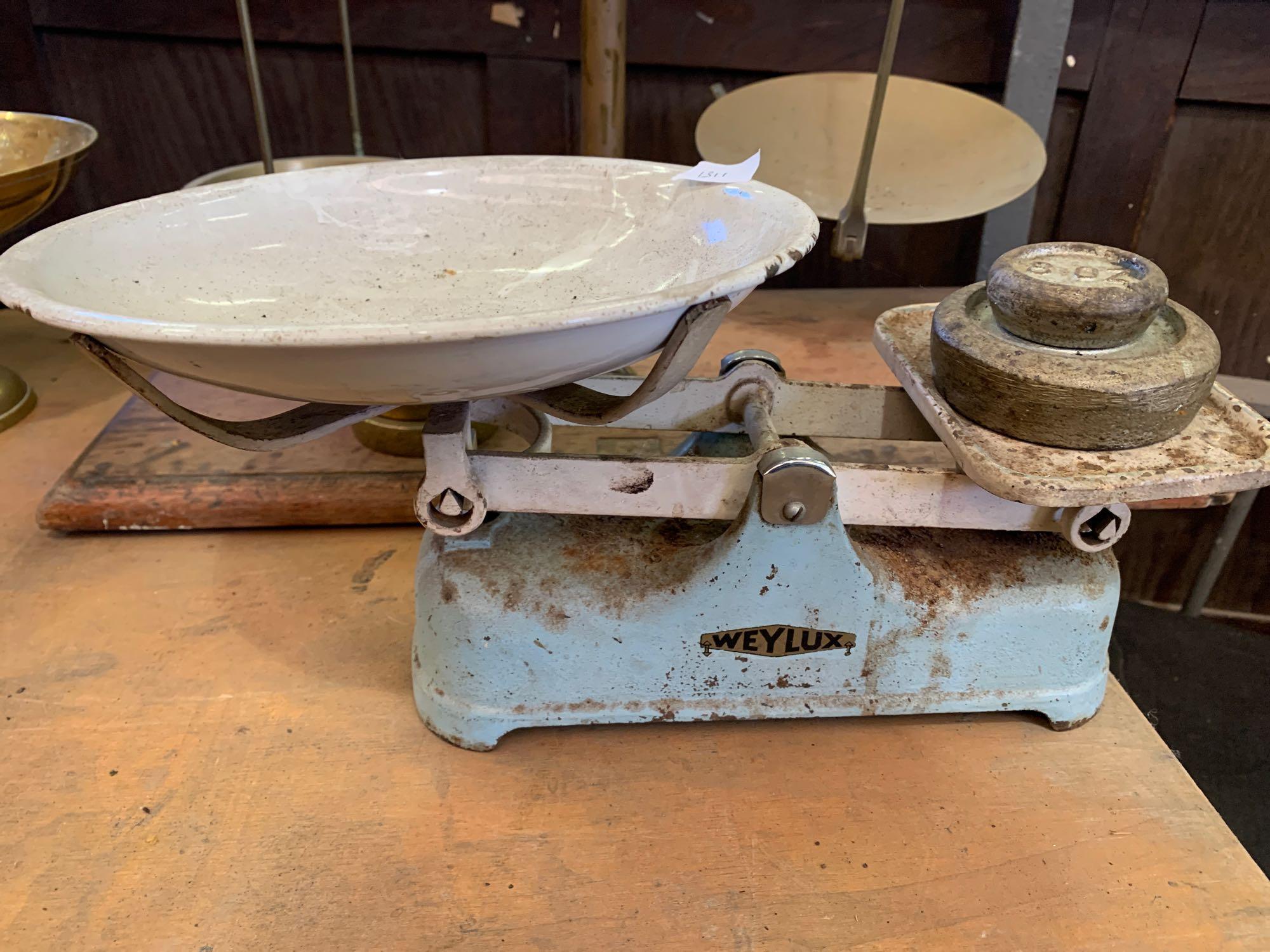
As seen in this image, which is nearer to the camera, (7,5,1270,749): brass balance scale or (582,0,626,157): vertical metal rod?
(7,5,1270,749): brass balance scale

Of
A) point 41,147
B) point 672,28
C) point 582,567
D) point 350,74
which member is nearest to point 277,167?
point 350,74

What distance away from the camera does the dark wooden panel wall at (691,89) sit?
5.99 ft

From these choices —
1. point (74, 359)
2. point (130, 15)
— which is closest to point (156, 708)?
point (74, 359)

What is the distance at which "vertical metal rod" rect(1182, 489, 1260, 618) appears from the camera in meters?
1.75

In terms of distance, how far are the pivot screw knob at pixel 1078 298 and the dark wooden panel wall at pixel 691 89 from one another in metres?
1.24

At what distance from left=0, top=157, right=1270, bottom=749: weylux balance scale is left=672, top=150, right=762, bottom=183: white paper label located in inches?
0.9

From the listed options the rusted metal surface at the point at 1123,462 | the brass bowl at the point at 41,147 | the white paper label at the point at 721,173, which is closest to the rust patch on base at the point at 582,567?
the rusted metal surface at the point at 1123,462

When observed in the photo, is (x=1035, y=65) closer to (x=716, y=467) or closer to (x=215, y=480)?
(x=716, y=467)

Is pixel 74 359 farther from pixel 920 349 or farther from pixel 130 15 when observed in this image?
pixel 920 349

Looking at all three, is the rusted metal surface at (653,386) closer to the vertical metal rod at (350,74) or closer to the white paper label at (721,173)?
the white paper label at (721,173)

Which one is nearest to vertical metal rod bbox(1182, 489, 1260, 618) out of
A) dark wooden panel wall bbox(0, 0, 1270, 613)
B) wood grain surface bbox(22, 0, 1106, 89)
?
dark wooden panel wall bbox(0, 0, 1270, 613)

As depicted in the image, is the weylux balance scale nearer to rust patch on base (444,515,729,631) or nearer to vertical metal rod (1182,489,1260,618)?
rust patch on base (444,515,729,631)

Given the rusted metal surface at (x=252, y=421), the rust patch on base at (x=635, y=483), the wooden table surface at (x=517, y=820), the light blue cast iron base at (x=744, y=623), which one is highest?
the rusted metal surface at (x=252, y=421)

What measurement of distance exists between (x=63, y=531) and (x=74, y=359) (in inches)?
24.9
